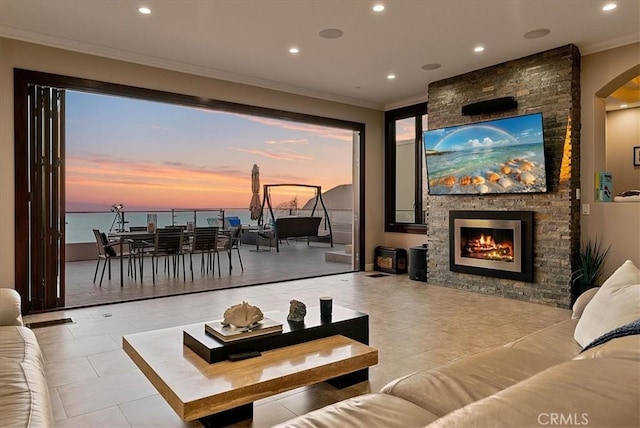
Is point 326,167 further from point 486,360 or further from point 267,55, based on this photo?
point 486,360

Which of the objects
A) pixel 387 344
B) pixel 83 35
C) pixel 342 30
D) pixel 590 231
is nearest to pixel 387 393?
pixel 387 344

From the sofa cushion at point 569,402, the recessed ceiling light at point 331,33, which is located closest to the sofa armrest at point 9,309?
the sofa cushion at point 569,402

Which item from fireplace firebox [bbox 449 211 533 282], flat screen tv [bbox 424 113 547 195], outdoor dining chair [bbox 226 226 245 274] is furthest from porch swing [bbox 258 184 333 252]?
fireplace firebox [bbox 449 211 533 282]

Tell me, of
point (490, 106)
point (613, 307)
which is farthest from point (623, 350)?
point (490, 106)

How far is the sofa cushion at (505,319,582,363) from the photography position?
2.09 meters

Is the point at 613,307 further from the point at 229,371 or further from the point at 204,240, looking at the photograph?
the point at 204,240

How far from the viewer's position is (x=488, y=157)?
18.5ft

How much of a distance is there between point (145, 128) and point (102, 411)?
10.7 m

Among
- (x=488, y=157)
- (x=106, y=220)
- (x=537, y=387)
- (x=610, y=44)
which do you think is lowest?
(x=537, y=387)

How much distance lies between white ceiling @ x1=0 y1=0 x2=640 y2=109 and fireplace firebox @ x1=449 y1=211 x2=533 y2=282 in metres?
2.06

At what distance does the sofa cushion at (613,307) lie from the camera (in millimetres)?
1857

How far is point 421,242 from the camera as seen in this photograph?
7.35 meters

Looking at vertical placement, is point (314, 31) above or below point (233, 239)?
above

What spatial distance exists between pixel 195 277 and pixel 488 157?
5003mm
